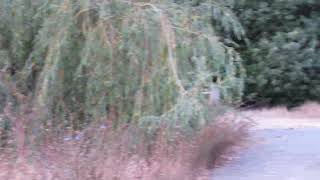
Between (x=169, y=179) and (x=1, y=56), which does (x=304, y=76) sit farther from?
(x=169, y=179)

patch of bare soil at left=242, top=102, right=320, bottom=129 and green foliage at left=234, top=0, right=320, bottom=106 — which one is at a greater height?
green foliage at left=234, top=0, right=320, bottom=106

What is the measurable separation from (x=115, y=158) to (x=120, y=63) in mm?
2665

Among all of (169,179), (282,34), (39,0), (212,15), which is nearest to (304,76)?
(282,34)

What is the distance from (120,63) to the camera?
36.7ft

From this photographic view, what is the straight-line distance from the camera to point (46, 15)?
1171 cm

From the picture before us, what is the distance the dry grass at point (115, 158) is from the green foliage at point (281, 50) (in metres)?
13.1

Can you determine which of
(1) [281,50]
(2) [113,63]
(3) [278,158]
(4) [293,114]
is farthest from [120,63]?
(4) [293,114]

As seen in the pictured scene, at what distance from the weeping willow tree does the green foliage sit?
1181 cm

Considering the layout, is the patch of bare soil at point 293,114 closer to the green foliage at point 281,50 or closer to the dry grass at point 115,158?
the green foliage at point 281,50

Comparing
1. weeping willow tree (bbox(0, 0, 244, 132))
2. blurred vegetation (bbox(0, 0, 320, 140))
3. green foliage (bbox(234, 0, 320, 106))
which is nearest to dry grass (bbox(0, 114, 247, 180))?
blurred vegetation (bbox(0, 0, 320, 140))

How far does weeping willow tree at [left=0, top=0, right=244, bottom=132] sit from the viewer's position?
432 inches

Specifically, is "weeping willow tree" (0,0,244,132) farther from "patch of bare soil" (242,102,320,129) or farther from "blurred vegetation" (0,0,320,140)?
"patch of bare soil" (242,102,320,129)

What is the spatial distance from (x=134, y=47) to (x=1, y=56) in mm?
2243

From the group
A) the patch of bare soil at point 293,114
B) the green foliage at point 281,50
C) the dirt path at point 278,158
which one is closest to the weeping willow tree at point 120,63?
the dirt path at point 278,158
